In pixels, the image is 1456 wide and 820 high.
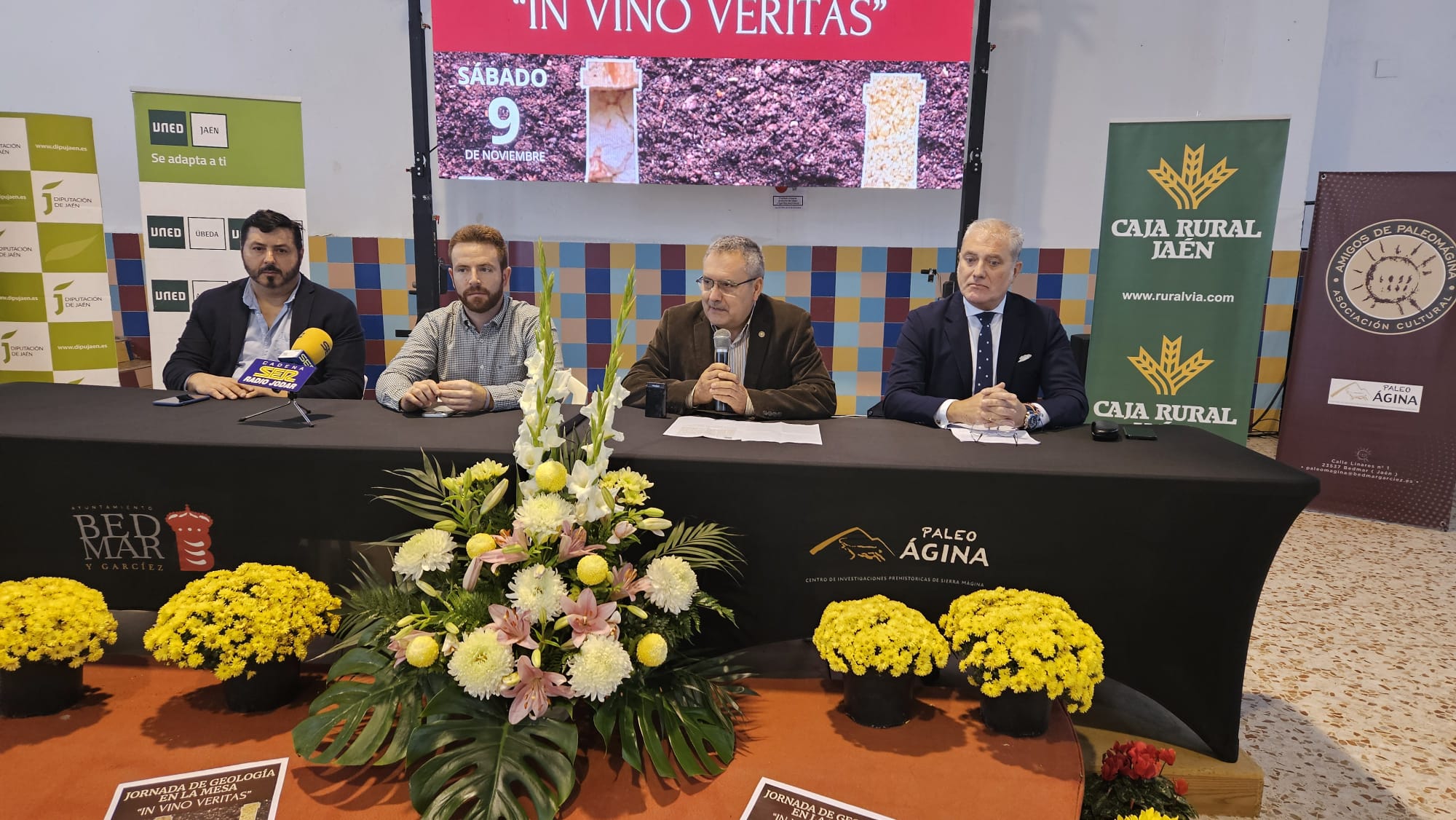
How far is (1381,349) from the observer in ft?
12.0

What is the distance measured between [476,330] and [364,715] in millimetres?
1524

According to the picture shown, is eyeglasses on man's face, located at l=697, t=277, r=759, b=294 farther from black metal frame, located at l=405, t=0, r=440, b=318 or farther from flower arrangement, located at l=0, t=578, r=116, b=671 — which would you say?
black metal frame, located at l=405, t=0, r=440, b=318

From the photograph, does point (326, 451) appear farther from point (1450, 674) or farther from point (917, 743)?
point (1450, 674)

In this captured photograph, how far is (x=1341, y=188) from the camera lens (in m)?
3.67

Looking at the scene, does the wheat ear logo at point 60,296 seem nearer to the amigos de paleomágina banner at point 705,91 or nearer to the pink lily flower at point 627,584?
the amigos de paleomágina banner at point 705,91

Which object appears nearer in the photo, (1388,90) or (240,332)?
(240,332)

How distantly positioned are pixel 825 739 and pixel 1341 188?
151 inches

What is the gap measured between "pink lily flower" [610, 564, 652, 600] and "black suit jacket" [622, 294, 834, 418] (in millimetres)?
1237

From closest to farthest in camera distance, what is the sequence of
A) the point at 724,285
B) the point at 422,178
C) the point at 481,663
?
1. the point at 481,663
2. the point at 724,285
3. the point at 422,178

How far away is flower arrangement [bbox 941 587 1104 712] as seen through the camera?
1247 millimetres

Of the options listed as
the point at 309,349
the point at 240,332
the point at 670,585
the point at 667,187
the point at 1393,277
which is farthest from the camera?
the point at 667,187

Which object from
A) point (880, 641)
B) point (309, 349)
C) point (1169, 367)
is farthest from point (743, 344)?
point (1169, 367)

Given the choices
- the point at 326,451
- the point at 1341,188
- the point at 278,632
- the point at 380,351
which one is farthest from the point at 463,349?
the point at 1341,188

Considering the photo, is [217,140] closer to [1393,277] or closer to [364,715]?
[364,715]
